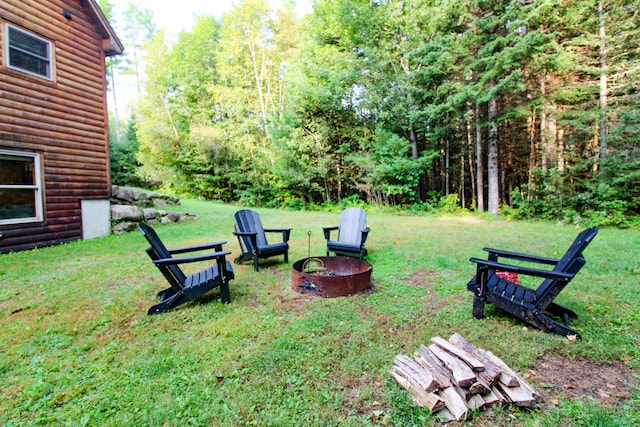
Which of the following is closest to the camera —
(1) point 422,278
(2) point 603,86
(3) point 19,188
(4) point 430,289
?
(4) point 430,289

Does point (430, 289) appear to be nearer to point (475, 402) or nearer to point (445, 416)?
point (475, 402)

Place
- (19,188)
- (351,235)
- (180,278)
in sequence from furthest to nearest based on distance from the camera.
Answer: (19,188) → (351,235) → (180,278)

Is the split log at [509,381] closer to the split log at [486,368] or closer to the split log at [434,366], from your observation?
the split log at [486,368]

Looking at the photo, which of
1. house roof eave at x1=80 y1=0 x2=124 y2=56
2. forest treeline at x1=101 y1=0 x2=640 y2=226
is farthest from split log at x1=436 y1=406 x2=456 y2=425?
house roof eave at x1=80 y1=0 x2=124 y2=56

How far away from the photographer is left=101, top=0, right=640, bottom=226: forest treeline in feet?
27.1

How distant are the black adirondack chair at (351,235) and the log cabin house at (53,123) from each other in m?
5.76

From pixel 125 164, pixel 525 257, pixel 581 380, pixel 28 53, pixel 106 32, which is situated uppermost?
pixel 106 32

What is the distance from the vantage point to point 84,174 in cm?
690

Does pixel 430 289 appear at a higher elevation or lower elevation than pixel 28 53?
lower

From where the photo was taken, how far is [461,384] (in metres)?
1.77

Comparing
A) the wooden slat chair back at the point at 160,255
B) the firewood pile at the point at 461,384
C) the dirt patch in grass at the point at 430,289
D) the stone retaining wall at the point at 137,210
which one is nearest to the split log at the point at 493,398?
the firewood pile at the point at 461,384

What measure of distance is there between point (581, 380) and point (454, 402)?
1034 millimetres

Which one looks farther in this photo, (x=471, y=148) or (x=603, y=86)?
Result: (x=471, y=148)

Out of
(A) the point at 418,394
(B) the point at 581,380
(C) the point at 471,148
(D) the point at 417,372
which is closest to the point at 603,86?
(C) the point at 471,148
